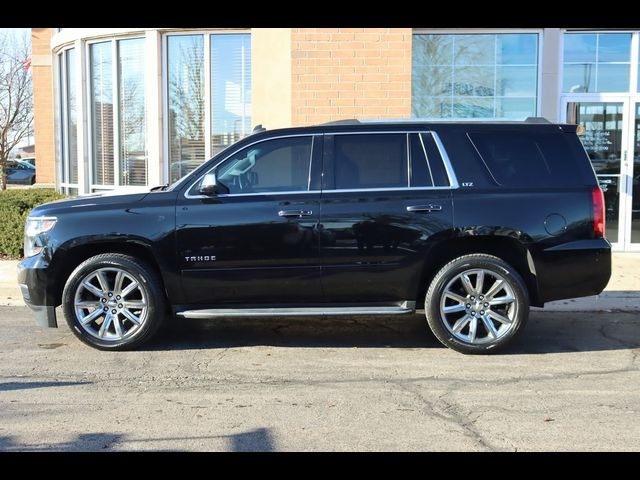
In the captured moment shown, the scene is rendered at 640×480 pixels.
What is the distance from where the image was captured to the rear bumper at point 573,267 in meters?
5.85

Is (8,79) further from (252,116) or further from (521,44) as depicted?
(521,44)

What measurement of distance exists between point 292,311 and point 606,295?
14.6 feet

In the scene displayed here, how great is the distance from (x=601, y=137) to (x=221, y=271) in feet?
25.4

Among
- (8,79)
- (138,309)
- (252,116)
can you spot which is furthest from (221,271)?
(8,79)

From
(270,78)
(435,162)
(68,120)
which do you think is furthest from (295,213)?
(68,120)

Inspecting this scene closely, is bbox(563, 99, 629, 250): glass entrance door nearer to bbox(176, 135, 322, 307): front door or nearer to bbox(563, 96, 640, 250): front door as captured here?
bbox(563, 96, 640, 250): front door

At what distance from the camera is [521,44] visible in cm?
1106

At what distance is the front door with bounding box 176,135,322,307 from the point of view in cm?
584

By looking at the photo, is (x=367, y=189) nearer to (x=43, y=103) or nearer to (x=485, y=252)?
(x=485, y=252)

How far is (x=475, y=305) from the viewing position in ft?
19.5

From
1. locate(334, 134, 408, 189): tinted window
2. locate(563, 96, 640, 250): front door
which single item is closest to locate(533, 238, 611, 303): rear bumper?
locate(334, 134, 408, 189): tinted window

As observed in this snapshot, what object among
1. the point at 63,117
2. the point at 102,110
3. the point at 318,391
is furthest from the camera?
the point at 63,117

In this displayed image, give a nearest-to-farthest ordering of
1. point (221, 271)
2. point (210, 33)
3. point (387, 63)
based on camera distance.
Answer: point (221, 271), point (387, 63), point (210, 33)
